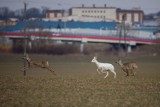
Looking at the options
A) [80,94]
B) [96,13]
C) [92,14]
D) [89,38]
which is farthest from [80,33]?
[80,94]

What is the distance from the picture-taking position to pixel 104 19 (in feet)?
335

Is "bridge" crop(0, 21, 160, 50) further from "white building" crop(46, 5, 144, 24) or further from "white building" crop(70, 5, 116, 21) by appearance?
"white building" crop(70, 5, 116, 21)

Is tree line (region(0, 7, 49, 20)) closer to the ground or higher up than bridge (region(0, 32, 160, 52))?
higher up

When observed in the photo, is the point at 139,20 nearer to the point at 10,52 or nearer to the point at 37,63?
the point at 10,52

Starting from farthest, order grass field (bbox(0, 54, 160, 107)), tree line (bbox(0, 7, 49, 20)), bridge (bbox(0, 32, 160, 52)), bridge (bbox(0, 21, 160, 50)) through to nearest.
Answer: tree line (bbox(0, 7, 49, 20)), bridge (bbox(0, 21, 160, 50)), bridge (bbox(0, 32, 160, 52)), grass field (bbox(0, 54, 160, 107))

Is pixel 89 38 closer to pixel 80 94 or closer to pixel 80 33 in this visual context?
pixel 80 33

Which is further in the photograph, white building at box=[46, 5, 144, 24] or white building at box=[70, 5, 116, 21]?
white building at box=[70, 5, 116, 21]

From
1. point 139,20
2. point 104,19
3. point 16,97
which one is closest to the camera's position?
point 16,97

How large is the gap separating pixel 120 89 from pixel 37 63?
11459 millimetres

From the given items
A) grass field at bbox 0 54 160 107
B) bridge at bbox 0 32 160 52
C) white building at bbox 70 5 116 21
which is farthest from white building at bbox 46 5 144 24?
grass field at bbox 0 54 160 107

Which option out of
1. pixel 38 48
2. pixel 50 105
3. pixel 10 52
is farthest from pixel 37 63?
pixel 38 48

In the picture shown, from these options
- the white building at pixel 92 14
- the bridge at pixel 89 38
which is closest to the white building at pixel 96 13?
the white building at pixel 92 14

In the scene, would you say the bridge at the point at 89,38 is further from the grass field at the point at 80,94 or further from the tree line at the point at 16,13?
the grass field at the point at 80,94

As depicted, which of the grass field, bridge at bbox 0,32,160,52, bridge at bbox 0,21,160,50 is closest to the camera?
the grass field
